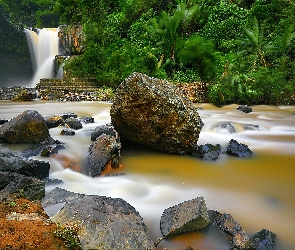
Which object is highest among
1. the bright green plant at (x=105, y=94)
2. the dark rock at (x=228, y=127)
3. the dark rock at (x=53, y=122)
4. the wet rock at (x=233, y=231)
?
the wet rock at (x=233, y=231)

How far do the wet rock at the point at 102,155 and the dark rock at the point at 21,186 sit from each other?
3.32 ft

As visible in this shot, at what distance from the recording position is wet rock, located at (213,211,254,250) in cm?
244

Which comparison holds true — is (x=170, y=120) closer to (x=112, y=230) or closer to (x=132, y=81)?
(x=132, y=81)

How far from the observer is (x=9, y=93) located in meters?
15.2

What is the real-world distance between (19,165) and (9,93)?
518 inches

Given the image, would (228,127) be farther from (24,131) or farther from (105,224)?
(105,224)

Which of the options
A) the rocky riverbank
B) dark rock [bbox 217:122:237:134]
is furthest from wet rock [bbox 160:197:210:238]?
dark rock [bbox 217:122:237:134]

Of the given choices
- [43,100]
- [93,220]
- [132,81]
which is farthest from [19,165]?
[43,100]

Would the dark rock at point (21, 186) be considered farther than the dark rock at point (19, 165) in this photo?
No

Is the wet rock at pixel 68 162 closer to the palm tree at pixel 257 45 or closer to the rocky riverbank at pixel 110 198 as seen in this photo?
the rocky riverbank at pixel 110 198

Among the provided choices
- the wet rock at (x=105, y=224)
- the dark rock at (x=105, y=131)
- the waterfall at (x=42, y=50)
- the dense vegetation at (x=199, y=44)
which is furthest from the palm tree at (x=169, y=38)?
the wet rock at (x=105, y=224)

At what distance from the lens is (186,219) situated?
264cm

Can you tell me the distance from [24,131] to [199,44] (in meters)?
11.6

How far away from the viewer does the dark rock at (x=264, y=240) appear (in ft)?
8.13
